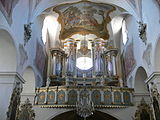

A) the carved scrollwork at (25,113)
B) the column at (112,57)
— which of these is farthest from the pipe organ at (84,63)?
the carved scrollwork at (25,113)

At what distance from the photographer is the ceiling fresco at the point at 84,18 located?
583 inches

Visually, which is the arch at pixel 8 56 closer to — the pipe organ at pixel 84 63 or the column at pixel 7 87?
the column at pixel 7 87

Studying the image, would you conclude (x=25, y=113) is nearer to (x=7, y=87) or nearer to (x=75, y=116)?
(x=7, y=87)

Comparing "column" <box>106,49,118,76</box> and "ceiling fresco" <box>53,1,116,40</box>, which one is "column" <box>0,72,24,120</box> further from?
"column" <box>106,49,118,76</box>

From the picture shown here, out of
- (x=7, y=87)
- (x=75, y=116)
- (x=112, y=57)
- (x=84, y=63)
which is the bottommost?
(x=75, y=116)

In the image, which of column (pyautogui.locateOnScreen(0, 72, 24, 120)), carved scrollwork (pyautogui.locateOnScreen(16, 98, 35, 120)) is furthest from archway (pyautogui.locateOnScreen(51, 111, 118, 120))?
column (pyautogui.locateOnScreen(0, 72, 24, 120))

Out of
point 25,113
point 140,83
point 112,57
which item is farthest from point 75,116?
point 112,57

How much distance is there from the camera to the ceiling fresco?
14.8 metres

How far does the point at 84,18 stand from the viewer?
1625 cm

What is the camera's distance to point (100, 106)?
11383 millimetres

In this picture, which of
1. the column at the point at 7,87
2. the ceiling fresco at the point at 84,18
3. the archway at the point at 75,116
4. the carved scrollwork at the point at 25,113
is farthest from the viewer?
the ceiling fresco at the point at 84,18

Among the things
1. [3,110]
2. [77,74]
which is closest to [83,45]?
[77,74]

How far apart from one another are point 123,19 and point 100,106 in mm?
7554

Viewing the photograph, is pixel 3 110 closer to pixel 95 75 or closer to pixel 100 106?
pixel 100 106
